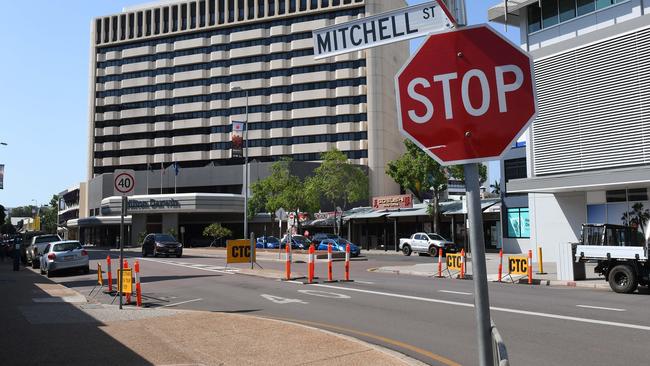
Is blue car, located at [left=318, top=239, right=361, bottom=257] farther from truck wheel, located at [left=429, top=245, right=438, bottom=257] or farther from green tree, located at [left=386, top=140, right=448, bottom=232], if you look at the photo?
green tree, located at [left=386, top=140, right=448, bottom=232]

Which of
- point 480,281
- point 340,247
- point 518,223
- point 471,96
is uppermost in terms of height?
point 471,96

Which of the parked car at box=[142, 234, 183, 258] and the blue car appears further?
the parked car at box=[142, 234, 183, 258]

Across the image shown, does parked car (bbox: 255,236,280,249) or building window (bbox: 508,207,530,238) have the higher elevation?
building window (bbox: 508,207,530,238)


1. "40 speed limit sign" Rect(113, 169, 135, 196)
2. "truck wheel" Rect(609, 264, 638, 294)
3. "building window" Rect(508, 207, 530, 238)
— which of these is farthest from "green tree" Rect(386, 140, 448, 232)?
"40 speed limit sign" Rect(113, 169, 135, 196)

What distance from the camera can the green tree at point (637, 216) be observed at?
25.2 metres

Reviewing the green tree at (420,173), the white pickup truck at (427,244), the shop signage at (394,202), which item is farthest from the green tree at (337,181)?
the white pickup truck at (427,244)

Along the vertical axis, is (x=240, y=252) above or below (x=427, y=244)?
above

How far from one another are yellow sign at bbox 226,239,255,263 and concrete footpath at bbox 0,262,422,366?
12.2 meters

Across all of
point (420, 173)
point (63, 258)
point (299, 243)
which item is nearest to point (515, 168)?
point (420, 173)

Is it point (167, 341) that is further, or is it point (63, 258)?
point (63, 258)

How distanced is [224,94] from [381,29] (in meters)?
83.3

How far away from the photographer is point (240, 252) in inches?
970

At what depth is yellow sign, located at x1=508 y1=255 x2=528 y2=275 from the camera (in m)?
19.7

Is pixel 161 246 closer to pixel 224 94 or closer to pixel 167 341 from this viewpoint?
pixel 167 341
